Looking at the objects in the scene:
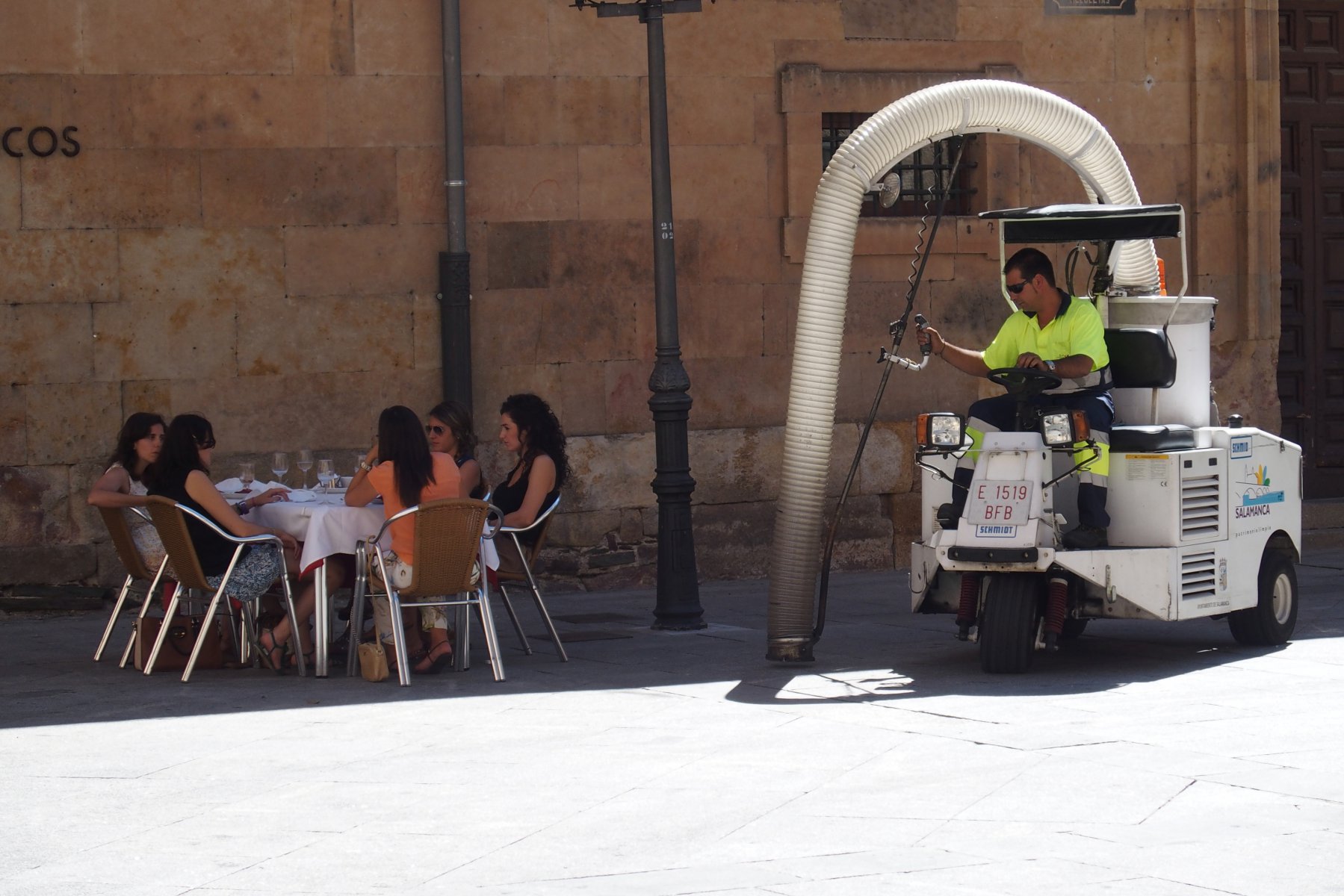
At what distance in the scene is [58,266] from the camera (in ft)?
36.3

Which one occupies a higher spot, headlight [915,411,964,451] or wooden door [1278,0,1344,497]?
wooden door [1278,0,1344,497]

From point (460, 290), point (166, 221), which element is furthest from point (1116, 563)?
point (166, 221)

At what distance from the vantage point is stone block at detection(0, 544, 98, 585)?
1098 centimetres

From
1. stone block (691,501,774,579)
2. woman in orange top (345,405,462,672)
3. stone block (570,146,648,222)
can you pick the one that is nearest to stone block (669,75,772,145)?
stone block (570,146,648,222)

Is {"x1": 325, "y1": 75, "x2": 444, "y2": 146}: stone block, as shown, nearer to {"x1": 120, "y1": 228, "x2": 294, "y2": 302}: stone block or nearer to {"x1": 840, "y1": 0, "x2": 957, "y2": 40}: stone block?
{"x1": 120, "y1": 228, "x2": 294, "y2": 302}: stone block

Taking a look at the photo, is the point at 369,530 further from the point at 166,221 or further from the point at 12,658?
the point at 166,221

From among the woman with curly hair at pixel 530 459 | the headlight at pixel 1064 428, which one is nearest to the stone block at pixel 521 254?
the woman with curly hair at pixel 530 459

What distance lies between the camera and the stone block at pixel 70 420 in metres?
11.0

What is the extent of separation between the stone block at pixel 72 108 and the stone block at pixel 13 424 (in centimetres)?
133

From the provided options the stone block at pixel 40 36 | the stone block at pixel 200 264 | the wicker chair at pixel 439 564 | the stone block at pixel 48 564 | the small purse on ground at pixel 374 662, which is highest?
the stone block at pixel 40 36

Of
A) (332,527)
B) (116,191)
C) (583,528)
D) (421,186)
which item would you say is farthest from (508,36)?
(332,527)

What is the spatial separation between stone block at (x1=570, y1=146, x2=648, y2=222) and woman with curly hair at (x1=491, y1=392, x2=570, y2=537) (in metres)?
2.82

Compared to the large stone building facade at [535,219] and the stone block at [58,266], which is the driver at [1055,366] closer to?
the large stone building facade at [535,219]

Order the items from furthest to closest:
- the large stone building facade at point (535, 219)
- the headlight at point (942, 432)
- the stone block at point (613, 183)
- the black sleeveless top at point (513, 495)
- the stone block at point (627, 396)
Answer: the stone block at point (627, 396) < the stone block at point (613, 183) < the large stone building facade at point (535, 219) < the black sleeveless top at point (513, 495) < the headlight at point (942, 432)
